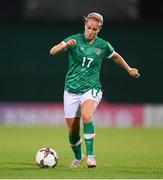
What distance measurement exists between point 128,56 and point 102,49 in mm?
12018

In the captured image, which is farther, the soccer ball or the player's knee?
the soccer ball

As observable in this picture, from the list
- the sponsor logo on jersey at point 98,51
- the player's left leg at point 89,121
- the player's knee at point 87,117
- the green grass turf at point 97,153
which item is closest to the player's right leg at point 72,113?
the player's left leg at point 89,121

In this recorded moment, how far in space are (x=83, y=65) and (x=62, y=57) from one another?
39.6 ft

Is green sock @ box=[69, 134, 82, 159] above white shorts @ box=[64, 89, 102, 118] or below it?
below

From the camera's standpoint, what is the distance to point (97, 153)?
1467 centimetres

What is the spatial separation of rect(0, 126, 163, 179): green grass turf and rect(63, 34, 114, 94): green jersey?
1149 mm

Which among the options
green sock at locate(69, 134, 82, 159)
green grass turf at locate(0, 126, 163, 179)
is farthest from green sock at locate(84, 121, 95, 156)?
green sock at locate(69, 134, 82, 159)

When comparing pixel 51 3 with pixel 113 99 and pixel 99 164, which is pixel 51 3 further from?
pixel 99 164

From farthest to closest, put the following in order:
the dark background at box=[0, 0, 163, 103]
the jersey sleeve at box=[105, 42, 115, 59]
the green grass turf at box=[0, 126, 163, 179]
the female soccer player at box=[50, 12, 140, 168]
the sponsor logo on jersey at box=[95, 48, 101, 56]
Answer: the dark background at box=[0, 0, 163, 103] → the jersey sleeve at box=[105, 42, 115, 59] → the sponsor logo on jersey at box=[95, 48, 101, 56] → the female soccer player at box=[50, 12, 140, 168] → the green grass turf at box=[0, 126, 163, 179]

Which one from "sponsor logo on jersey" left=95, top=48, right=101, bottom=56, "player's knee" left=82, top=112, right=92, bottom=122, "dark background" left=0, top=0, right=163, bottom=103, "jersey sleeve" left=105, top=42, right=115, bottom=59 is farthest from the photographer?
"dark background" left=0, top=0, right=163, bottom=103

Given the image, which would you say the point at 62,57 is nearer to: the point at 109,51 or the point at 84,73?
the point at 109,51

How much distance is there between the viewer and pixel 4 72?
74.3 ft

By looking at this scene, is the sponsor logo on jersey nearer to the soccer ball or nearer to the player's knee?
the player's knee

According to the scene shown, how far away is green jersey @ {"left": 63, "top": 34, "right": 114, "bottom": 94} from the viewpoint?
1075 cm
